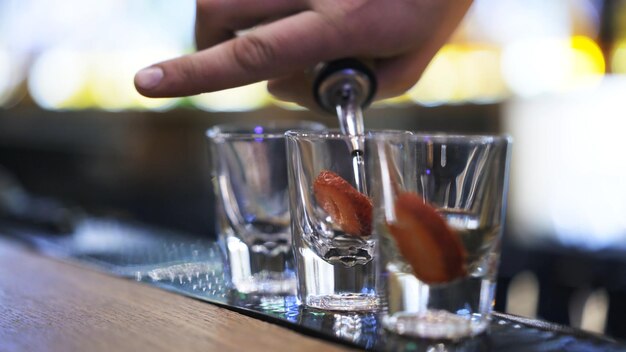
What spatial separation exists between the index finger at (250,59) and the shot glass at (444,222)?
0.16m

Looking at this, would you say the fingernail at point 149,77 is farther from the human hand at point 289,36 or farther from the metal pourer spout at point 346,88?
the metal pourer spout at point 346,88

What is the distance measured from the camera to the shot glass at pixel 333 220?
541 mm

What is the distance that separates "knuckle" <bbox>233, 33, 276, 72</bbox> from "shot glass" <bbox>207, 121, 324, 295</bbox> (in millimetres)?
57

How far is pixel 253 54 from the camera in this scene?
0.63m

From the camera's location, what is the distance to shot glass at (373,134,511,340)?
46 centimetres

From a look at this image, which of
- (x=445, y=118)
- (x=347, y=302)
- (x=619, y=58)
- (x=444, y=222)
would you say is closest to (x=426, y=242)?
(x=444, y=222)

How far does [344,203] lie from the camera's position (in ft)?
1.76

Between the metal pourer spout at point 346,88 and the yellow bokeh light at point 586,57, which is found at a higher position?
the yellow bokeh light at point 586,57

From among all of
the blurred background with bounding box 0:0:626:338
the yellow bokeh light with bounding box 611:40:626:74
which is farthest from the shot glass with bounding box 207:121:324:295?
the yellow bokeh light with bounding box 611:40:626:74

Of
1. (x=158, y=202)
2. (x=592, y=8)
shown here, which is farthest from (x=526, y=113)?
(x=158, y=202)

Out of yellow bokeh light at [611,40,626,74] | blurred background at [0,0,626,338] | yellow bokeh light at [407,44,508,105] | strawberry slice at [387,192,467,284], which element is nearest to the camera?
strawberry slice at [387,192,467,284]

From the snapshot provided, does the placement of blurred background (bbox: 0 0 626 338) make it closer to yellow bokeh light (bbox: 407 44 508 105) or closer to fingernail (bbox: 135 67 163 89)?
yellow bokeh light (bbox: 407 44 508 105)

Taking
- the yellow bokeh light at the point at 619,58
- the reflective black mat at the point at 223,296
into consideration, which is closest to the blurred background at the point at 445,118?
the yellow bokeh light at the point at 619,58

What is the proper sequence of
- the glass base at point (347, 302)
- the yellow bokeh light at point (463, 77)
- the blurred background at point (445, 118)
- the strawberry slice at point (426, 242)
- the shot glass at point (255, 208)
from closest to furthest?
the strawberry slice at point (426, 242), the glass base at point (347, 302), the shot glass at point (255, 208), the blurred background at point (445, 118), the yellow bokeh light at point (463, 77)
